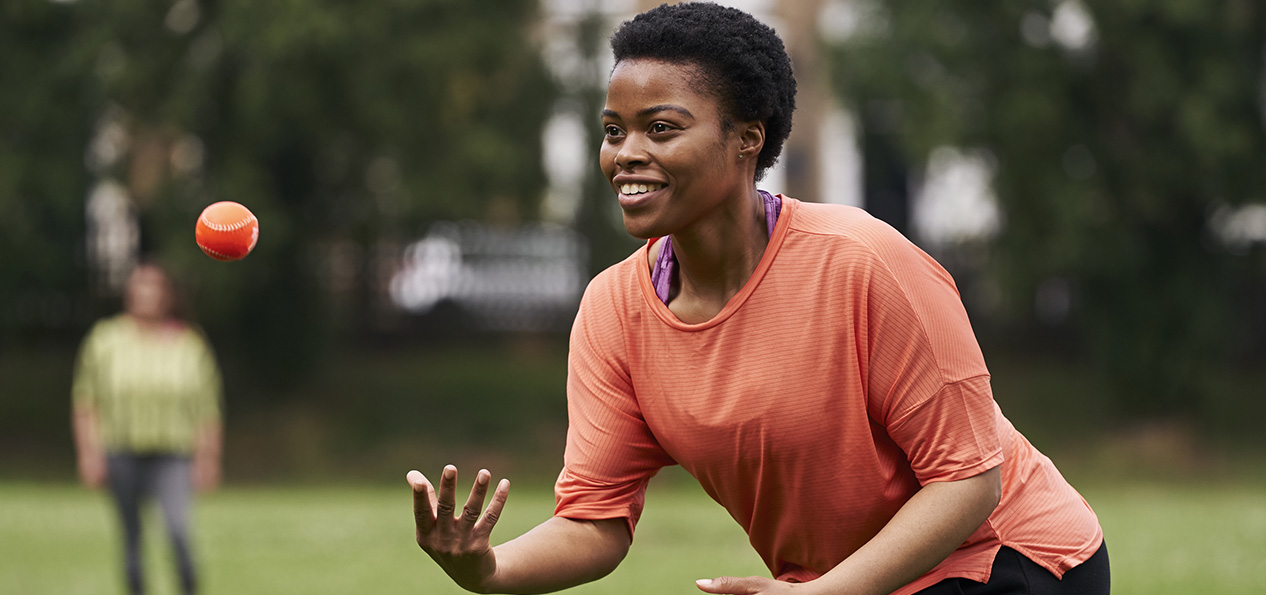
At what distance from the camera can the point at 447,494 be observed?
2908mm

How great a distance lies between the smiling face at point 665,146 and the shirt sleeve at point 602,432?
38 cm

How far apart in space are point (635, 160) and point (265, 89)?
1630cm

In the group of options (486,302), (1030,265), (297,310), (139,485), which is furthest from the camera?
(486,302)

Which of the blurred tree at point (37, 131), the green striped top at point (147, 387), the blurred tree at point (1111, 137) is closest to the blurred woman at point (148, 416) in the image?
the green striped top at point (147, 387)

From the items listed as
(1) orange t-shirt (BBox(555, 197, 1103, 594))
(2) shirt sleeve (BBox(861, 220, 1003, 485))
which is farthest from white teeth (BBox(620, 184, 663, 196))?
Result: (2) shirt sleeve (BBox(861, 220, 1003, 485))

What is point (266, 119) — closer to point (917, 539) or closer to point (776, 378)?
point (776, 378)

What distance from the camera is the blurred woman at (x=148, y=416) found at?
344 inches

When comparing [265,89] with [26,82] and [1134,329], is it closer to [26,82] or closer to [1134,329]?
[26,82]

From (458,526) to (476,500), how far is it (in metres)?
0.09

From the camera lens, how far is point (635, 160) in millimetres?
2984

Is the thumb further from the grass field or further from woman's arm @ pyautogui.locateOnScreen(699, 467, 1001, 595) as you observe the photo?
the grass field

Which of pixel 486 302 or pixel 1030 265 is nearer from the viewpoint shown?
pixel 1030 265

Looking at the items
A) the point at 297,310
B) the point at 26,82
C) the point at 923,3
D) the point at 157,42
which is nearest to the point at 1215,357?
the point at 923,3

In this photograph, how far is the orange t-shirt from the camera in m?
2.95
